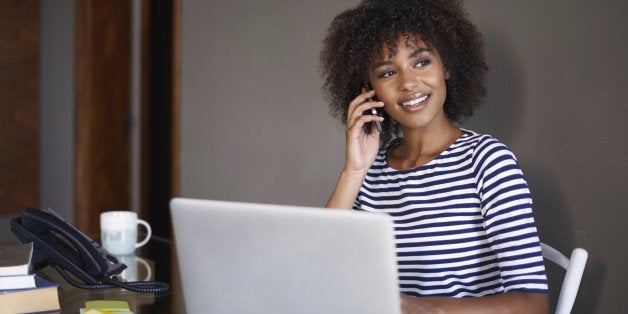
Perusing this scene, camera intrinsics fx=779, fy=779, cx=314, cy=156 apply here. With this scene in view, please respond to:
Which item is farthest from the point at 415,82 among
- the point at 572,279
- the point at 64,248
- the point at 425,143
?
the point at 64,248

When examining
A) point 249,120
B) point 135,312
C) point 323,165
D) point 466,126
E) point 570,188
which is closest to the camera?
point 135,312

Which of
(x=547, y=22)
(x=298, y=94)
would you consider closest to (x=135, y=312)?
(x=547, y=22)

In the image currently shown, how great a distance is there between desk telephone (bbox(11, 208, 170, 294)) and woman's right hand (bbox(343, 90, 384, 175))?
50 centimetres

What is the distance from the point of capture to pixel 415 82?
5.30ft

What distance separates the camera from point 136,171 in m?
4.44

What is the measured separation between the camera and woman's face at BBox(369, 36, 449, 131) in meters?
1.62

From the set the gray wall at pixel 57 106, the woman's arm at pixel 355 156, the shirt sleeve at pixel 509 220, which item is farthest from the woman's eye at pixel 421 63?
the gray wall at pixel 57 106

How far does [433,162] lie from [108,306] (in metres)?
0.71

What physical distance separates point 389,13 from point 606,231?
65cm

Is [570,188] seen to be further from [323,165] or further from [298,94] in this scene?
[298,94]

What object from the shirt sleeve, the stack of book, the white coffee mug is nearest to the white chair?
the shirt sleeve

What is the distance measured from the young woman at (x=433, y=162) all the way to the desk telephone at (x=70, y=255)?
1.60ft

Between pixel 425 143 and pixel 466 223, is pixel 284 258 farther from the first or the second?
pixel 425 143

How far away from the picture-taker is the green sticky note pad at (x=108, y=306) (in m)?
1.29
